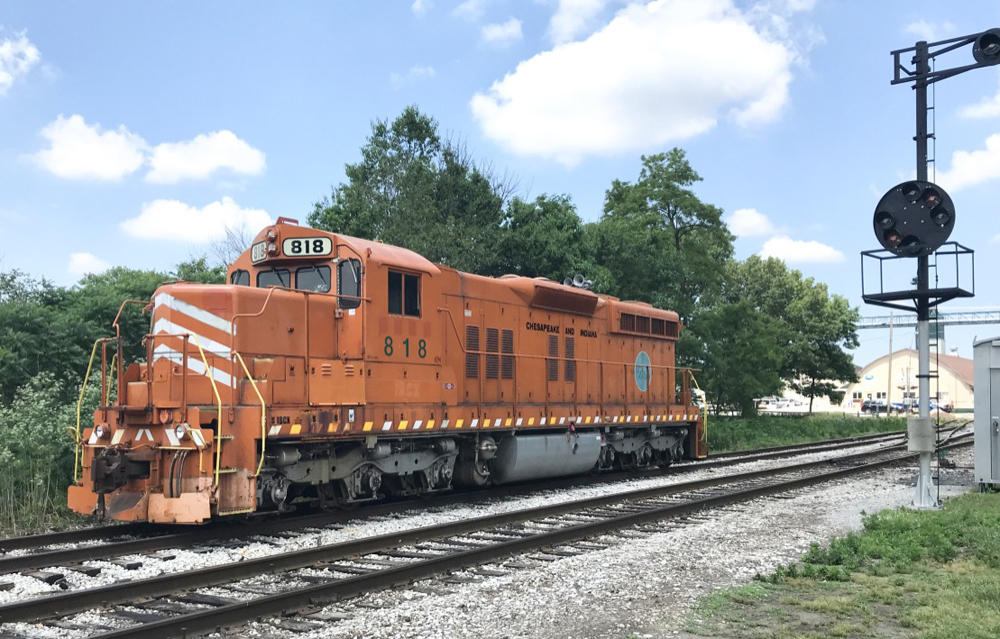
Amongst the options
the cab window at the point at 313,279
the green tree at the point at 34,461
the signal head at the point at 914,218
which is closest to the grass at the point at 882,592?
the signal head at the point at 914,218

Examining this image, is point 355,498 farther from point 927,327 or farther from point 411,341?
point 927,327

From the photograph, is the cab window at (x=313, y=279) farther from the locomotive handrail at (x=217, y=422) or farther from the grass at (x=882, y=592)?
the grass at (x=882, y=592)

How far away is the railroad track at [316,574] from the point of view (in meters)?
5.92

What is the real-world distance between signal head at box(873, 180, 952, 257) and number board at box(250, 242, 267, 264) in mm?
8914

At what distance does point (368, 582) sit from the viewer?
274 inches

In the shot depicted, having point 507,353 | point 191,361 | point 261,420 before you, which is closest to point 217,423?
point 261,420

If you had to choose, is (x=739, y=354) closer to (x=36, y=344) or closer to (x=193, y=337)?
(x=36, y=344)

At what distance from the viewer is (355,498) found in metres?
11.1

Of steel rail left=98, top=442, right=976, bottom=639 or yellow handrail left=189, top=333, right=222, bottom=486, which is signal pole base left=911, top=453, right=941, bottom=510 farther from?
yellow handrail left=189, top=333, right=222, bottom=486

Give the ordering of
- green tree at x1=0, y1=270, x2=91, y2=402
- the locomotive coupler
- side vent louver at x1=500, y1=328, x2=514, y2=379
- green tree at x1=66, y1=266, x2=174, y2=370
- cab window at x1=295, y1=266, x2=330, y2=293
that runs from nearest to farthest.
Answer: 1. the locomotive coupler
2. cab window at x1=295, y1=266, x2=330, y2=293
3. side vent louver at x1=500, y1=328, x2=514, y2=379
4. green tree at x1=0, y1=270, x2=91, y2=402
5. green tree at x1=66, y1=266, x2=174, y2=370

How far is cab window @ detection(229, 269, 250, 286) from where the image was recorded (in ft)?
37.3

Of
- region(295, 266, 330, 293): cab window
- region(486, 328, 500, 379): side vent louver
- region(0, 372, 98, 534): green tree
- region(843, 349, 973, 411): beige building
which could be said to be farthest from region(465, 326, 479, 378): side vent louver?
region(843, 349, 973, 411): beige building

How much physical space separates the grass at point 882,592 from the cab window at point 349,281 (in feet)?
19.9

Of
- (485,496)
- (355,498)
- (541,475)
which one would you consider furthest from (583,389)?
(355,498)
